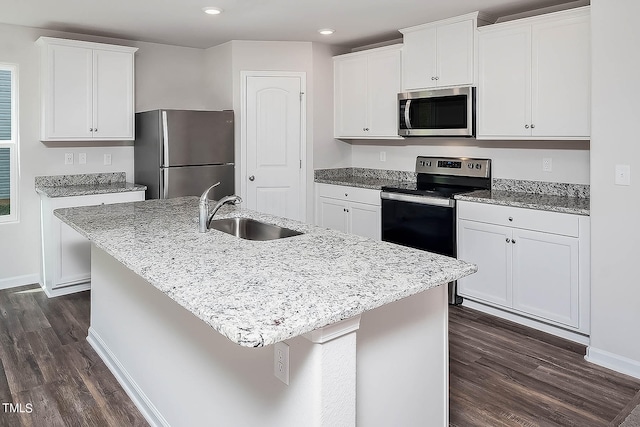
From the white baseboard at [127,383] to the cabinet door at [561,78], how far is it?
3.03 metres

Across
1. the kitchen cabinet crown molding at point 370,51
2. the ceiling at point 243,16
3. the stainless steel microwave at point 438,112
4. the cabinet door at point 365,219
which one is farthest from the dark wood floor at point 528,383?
the kitchen cabinet crown molding at point 370,51

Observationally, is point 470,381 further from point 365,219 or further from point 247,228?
point 365,219

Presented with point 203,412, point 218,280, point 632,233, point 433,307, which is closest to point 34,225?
point 203,412

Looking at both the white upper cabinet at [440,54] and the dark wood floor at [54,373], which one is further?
the white upper cabinet at [440,54]

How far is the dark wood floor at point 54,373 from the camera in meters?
2.36

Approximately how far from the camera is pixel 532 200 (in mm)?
3475

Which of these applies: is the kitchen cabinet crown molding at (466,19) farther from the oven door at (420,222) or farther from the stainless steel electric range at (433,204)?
the oven door at (420,222)

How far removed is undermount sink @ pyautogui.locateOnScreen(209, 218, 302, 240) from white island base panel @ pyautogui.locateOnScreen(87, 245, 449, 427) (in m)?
0.55

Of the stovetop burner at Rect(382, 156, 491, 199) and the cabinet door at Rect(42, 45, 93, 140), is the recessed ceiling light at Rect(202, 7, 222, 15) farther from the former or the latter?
the stovetop burner at Rect(382, 156, 491, 199)

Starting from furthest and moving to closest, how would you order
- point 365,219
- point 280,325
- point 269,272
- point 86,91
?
point 365,219 → point 86,91 → point 269,272 → point 280,325

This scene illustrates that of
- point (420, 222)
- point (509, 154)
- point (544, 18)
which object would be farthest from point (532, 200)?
point (544, 18)

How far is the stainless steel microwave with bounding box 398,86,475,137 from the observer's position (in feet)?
12.8

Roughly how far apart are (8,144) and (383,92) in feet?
11.2

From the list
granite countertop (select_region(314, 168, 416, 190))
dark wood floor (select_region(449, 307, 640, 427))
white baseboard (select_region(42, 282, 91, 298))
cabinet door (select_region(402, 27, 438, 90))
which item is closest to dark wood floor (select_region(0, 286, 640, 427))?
dark wood floor (select_region(449, 307, 640, 427))
